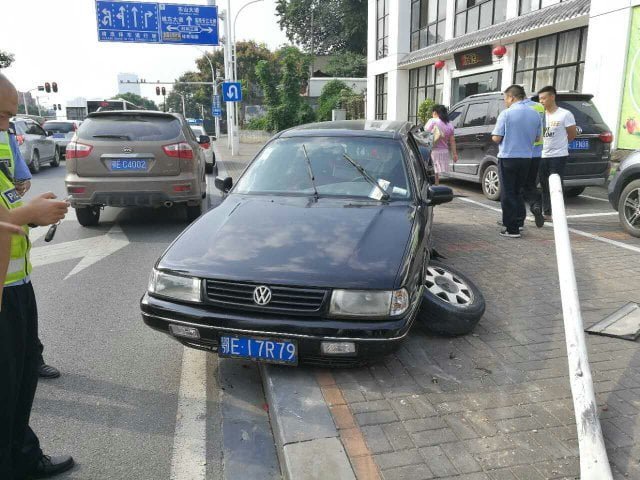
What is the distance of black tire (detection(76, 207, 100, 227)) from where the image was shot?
831cm

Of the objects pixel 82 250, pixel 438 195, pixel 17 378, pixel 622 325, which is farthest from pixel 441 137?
pixel 17 378

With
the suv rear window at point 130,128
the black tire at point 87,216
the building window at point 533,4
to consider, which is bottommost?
the black tire at point 87,216

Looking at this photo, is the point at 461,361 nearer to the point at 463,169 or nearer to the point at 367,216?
the point at 367,216

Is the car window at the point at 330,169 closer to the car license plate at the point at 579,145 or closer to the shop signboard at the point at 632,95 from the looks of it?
the car license plate at the point at 579,145

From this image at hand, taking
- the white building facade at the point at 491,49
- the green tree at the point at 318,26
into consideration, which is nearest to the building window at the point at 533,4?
the white building facade at the point at 491,49

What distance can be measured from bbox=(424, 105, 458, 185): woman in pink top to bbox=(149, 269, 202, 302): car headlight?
20.8ft

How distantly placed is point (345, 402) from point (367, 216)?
1.41 meters

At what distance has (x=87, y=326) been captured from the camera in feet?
14.9

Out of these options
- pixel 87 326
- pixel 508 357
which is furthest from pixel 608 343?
pixel 87 326

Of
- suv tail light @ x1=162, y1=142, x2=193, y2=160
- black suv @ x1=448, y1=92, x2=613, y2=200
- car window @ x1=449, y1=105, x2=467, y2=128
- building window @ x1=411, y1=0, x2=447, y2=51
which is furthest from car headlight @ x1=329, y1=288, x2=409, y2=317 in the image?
building window @ x1=411, y1=0, x2=447, y2=51

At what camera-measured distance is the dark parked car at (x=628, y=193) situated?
7.12m

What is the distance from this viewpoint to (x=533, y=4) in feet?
56.0

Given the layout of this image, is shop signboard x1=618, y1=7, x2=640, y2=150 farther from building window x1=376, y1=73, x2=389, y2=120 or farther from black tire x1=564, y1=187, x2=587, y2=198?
building window x1=376, y1=73, x2=389, y2=120

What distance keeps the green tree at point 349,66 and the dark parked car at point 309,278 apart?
47964mm
